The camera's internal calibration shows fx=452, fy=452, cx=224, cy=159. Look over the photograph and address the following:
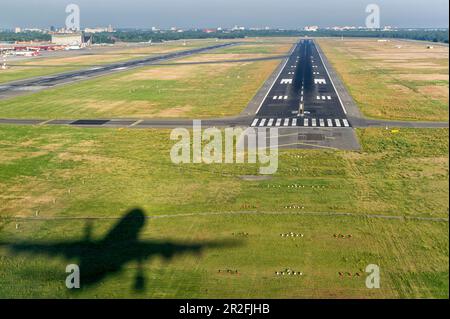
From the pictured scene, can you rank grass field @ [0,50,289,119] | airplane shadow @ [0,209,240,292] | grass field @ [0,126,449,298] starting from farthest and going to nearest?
1. grass field @ [0,50,289,119]
2. airplane shadow @ [0,209,240,292]
3. grass field @ [0,126,449,298]

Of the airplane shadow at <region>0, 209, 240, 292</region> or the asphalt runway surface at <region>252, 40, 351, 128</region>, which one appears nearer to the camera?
the airplane shadow at <region>0, 209, 240, 292</region>

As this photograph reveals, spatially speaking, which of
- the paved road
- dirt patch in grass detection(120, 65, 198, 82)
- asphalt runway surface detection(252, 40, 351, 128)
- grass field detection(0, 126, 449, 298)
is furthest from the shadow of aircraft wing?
dirt patch in grass detection(120, 65, 198, 82)

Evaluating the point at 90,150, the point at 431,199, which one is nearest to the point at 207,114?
the point at 90,150

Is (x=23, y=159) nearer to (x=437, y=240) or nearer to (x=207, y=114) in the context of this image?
(x=207, y=114)

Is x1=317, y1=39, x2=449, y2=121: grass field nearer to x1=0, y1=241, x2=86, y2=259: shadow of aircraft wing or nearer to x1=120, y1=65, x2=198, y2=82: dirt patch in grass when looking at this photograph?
x1=0, y1=241, x2=86, y2=259: shadow of aircraft wing

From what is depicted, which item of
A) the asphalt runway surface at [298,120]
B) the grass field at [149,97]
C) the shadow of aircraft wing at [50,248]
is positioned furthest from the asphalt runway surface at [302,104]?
the shadow of aircraft wing at [50,248]

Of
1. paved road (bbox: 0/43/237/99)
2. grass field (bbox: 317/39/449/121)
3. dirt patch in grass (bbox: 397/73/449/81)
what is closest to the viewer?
grass field (bbox: 317/39/449/121)
